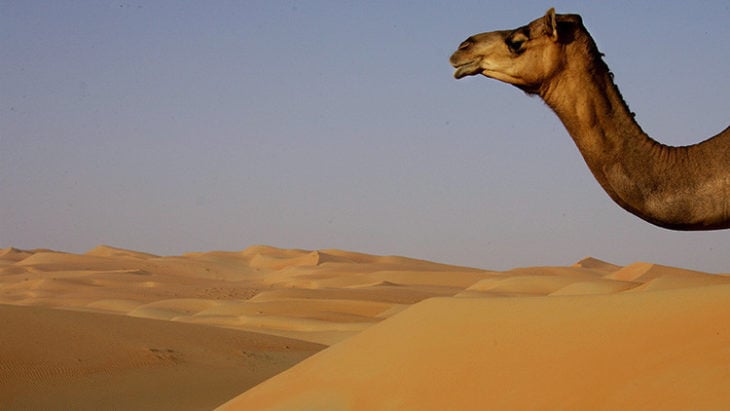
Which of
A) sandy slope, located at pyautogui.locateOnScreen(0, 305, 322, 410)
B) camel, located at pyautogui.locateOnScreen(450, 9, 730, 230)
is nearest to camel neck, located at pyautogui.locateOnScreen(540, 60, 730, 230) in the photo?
camel, located at pyautogui.locateOnScreen(450, 9, 730, 230)

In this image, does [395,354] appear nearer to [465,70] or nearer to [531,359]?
[531,359]

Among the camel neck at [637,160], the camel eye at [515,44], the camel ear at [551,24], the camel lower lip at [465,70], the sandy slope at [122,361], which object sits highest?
the camel ear at [551,24]

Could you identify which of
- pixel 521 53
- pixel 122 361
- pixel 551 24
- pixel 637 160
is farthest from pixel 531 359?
pixel 122 361

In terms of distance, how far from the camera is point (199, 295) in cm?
4431

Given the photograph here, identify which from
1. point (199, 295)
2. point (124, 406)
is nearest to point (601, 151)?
point (124, 406)

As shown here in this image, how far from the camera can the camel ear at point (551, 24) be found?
18.9 ft

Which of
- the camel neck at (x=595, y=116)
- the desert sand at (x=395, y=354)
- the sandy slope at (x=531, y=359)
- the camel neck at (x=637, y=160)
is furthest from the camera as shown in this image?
the desert sand at (x=395, y=354)

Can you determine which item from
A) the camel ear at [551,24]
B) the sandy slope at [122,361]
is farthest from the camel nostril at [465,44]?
the sandy slope at [122,361]

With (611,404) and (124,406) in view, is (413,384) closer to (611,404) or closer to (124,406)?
(611,404)

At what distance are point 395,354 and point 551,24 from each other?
4.08 meters

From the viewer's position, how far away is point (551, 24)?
19.0 feet

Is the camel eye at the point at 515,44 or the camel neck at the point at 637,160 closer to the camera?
the camel neck at the point at 637,160

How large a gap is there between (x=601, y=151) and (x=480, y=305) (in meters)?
4.00

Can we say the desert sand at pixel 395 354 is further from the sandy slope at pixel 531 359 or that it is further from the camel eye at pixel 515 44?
the camel eye at pixel 515 44
